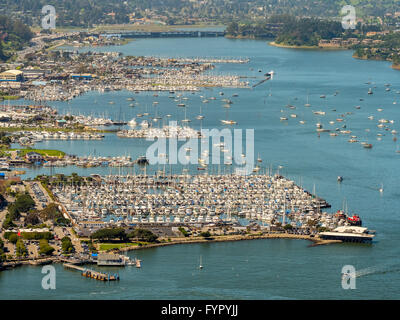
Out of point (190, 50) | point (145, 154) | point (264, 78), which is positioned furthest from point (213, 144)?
point (190, 50)

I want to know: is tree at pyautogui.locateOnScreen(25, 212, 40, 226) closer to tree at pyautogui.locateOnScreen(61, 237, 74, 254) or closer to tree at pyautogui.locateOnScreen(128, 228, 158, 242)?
tree at pyautogui.locateOnScreen(61, 237, 74, 254)

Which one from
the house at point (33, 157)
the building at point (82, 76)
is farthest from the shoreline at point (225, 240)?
the building at point (82, 76)

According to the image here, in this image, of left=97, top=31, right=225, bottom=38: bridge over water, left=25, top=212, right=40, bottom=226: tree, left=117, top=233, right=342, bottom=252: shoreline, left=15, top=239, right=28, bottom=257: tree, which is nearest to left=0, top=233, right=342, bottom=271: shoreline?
left=117, top=233, right=342, bottom=252: shoreline

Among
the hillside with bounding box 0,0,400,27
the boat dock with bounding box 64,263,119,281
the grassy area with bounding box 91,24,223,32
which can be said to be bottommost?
the boat dock with bounding box 64,263,119,281

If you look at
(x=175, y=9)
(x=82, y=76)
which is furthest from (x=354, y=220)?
(x=175, y=9)

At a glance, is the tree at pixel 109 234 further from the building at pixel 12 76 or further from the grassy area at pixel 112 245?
the building at pixel 12 76

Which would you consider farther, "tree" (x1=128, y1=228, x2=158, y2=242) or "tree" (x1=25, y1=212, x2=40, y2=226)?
"tree" (x1=25, y1=212, x2=40, y2=226)
